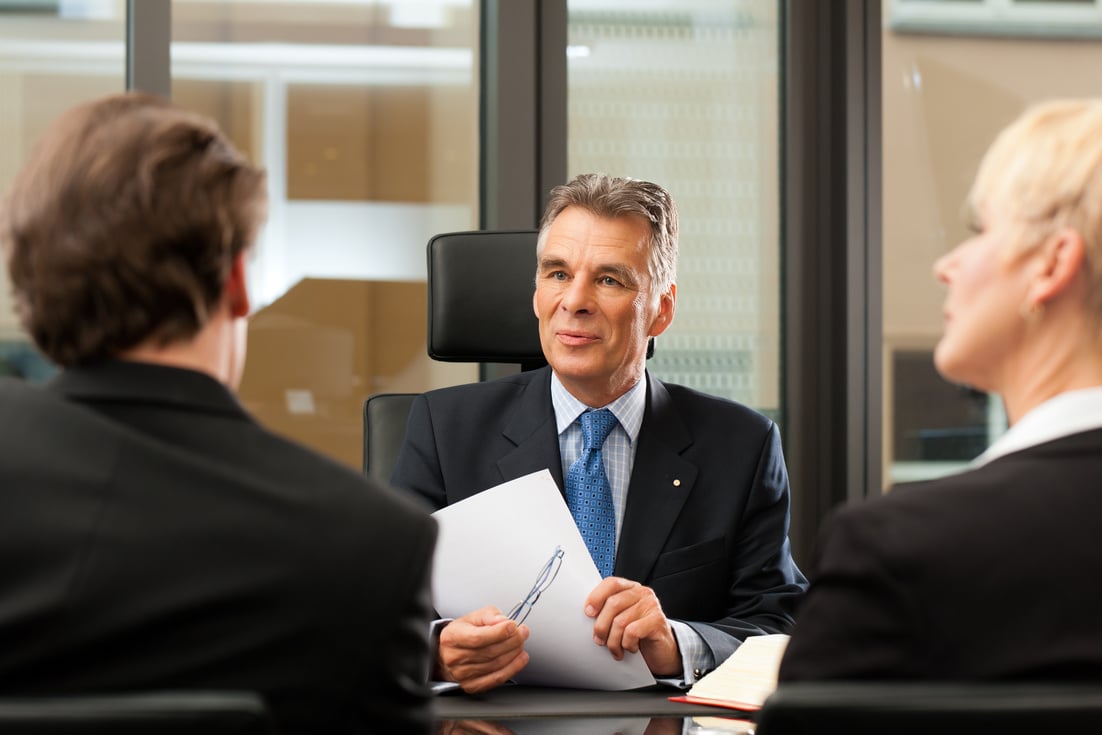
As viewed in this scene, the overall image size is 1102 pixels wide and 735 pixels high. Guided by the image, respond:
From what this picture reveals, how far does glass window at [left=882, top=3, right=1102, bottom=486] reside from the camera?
3.64m

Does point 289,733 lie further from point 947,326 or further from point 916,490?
point 947,326

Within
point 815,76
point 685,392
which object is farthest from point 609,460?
point 815,76

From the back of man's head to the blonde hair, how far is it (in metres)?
0.70

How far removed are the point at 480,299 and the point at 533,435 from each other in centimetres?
28

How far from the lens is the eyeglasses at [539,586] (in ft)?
5.29

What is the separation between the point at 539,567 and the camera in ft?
5.31

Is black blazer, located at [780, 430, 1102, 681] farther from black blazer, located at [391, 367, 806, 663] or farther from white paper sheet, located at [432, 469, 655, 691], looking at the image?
black blazer, located at [391, 367, 806, 663]

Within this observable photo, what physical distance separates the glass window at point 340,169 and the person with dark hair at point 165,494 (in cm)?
239

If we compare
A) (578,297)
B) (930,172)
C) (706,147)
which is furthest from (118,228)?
(930,172)

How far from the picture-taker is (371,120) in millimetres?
3451

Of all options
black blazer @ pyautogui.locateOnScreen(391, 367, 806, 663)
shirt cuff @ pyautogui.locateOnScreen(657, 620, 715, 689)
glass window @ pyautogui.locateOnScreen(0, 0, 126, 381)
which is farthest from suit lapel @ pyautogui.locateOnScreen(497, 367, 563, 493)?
glass window @ pyautogui.locateOnScreen(0, 0, 126, 381)

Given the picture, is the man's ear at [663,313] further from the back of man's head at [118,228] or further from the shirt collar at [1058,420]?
the back of man's head at [118,228]

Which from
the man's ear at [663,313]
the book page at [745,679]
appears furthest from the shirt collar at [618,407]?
the book page at [745,679]

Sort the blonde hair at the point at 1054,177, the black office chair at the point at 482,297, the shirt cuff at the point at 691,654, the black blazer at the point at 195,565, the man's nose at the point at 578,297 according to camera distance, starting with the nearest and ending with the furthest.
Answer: the black blazer at the point at 195,565 → the blonde hair at the point at 1054,177 → the shirt cuff at the point at 691,654 → the man's nose at the point at 578,297 → the black office chair at the point at 482,297
